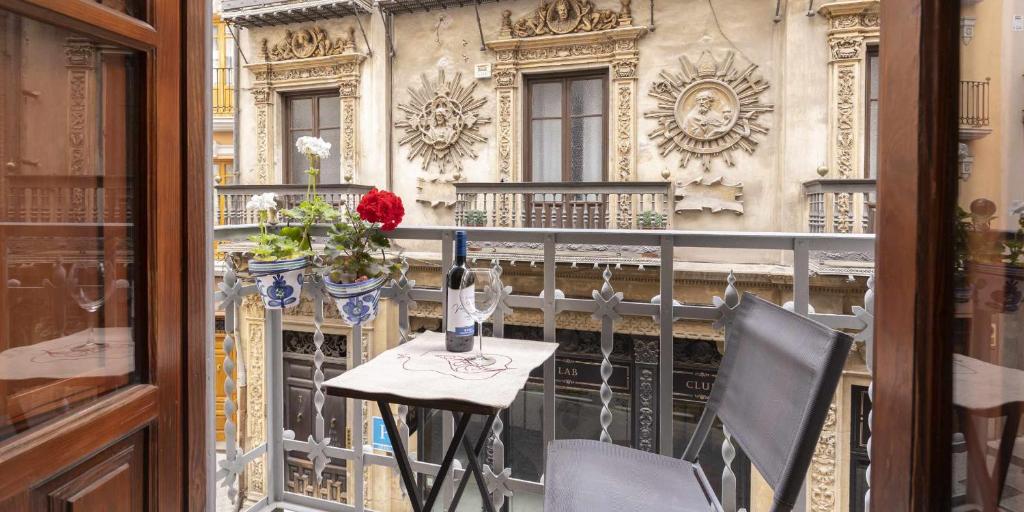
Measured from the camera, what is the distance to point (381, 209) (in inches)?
63.4

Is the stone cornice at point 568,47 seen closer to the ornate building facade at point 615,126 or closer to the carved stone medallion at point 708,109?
the ornate building facade at point 615,126

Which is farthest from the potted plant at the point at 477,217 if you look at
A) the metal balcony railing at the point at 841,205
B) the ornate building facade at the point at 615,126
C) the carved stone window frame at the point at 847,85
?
the carved stone window frame at the point at 847,85

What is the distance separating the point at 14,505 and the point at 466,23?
6.80 meters

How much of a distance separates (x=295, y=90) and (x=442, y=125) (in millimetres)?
2334

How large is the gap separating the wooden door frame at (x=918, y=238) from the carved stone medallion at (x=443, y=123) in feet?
20.0

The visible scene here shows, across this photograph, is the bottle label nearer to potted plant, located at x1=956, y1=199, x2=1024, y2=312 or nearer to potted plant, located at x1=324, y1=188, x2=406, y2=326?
potted plant, located at x1=324, y1=188, x2=406, y2=326

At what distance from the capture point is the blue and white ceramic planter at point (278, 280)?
1.71 meters

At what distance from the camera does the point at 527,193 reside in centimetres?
616

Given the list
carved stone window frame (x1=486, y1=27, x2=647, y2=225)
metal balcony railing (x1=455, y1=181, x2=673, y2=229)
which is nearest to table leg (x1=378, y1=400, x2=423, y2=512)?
metal balcony railing (x1=455, y1=181, x2=673, y2=229)

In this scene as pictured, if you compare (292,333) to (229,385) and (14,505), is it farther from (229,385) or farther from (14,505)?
(14,505)

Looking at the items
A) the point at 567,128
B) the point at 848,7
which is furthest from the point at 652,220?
the point at 848,7

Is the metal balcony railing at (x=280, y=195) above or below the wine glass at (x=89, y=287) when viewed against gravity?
above

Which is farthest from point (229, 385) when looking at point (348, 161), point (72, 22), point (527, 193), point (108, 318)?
point (348, 161)

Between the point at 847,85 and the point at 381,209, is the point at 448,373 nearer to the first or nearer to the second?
the point at 381,209
